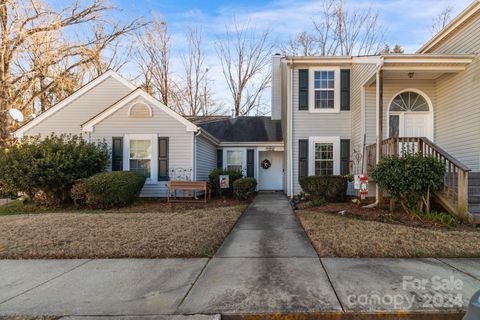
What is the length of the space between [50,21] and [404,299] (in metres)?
20.6

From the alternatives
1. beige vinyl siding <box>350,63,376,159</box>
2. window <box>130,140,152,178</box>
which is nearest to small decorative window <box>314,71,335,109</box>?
beige vinyl siding <box>350,63,376,159</box>

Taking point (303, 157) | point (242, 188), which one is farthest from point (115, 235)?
point (303, 157)

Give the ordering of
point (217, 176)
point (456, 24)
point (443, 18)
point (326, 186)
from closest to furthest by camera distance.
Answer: point (456, 24) → point (326, 186) → point (217, 176) → point (443, 18)

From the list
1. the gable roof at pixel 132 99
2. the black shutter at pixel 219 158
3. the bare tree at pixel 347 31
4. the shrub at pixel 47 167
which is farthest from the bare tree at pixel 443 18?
the shrub at pixel 47 167

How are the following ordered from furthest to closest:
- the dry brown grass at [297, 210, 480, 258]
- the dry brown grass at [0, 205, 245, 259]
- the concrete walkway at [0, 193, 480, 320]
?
the dry brown grass at [0, 205, 245, 259]
the dry brown grass at [297, 210, 480, 258]
the concrete walkway at [0, 193, 480, 320]

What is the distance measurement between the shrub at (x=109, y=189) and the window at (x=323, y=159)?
269 inches

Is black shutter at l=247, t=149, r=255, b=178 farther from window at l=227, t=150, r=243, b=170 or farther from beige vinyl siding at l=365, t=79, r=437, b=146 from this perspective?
beige vinyl siding at l=365, t=79, r=437, b=146

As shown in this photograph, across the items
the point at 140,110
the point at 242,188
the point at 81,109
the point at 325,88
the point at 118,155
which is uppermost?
the point at 325,88

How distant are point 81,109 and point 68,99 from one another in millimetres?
706

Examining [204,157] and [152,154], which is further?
[204,157]

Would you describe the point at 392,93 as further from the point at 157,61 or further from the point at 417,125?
the point at 157,61

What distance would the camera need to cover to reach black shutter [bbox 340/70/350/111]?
1102 cm

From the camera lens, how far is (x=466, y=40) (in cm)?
854

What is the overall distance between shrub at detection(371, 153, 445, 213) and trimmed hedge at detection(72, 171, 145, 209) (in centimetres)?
780
